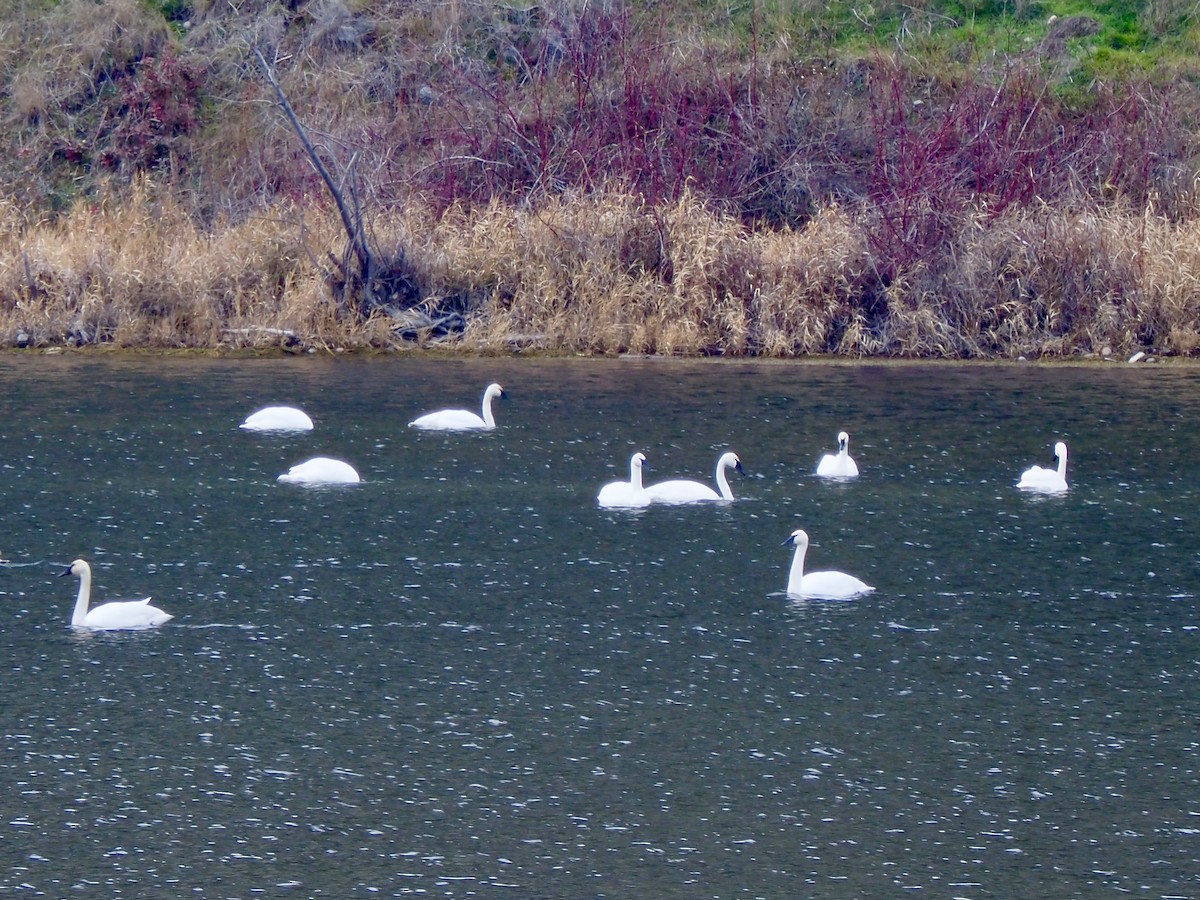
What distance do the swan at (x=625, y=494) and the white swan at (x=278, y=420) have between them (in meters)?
4.08

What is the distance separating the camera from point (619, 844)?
22.6 feet

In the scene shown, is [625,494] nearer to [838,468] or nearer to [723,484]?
[723,484]

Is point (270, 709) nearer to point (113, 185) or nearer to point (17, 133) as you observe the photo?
point (113, 185)

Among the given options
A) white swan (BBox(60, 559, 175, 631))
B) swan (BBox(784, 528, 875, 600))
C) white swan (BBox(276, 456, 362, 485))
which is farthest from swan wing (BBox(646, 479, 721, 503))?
white swan (BBox(60, 559, 175, 631))

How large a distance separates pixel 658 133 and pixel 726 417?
10.3 meters

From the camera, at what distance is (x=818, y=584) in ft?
35.1

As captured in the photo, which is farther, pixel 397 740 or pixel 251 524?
pixel 251 524

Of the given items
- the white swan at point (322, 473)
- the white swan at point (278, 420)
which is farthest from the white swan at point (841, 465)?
the white swan at point (278, 420)

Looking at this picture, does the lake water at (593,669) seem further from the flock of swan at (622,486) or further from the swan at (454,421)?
the swan at (454,421)

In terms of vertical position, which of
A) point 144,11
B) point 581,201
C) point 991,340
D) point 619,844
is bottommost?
point 619,844

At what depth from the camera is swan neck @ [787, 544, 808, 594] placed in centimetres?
1074

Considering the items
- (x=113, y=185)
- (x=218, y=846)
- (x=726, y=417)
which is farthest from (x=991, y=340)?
(x=218, y=846)

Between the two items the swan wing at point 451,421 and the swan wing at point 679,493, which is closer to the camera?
the swan wing at point 679,493

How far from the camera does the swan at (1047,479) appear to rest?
13922mm
